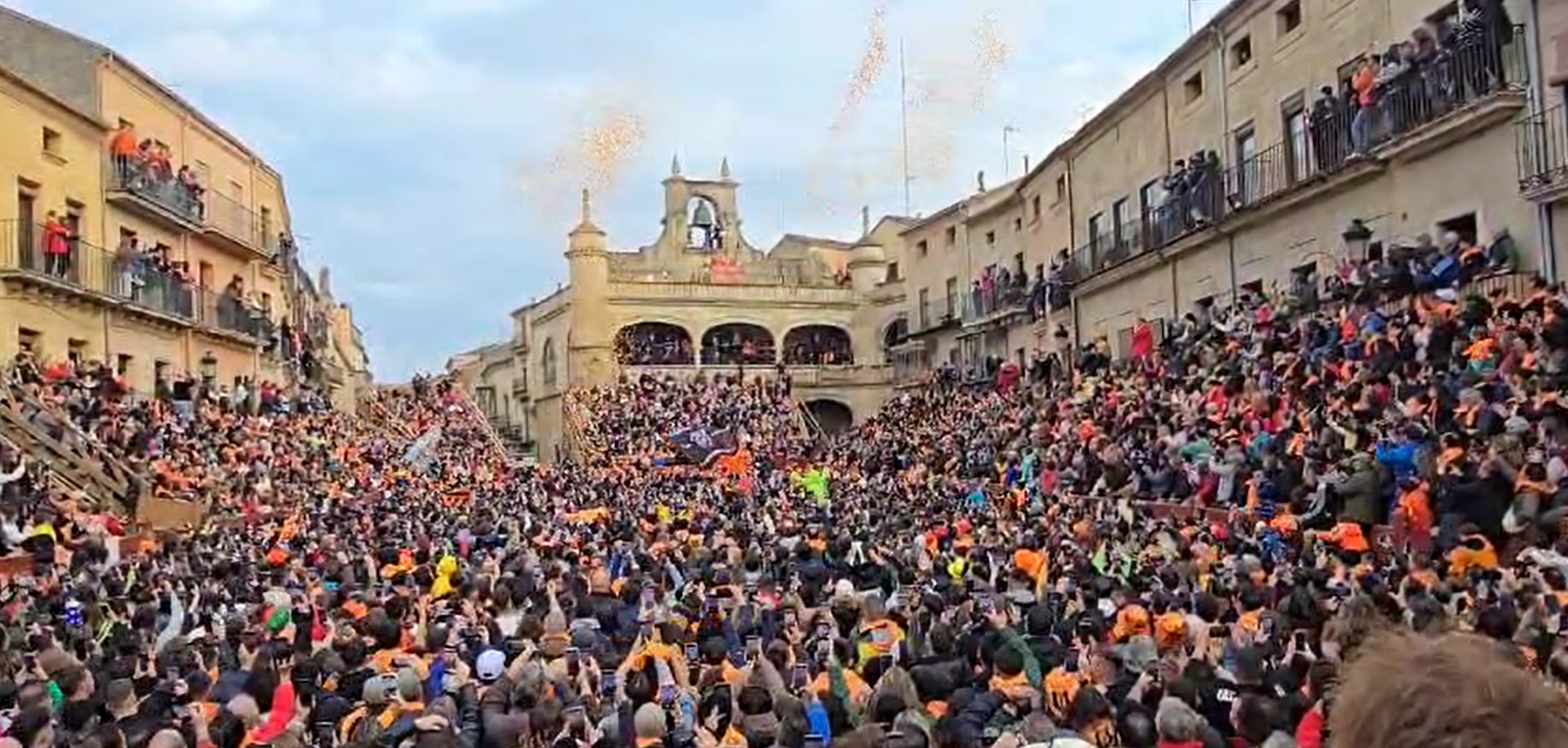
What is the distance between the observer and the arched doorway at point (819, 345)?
192 ft

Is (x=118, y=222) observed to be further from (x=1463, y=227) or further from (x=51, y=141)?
(x=1463, y=227)

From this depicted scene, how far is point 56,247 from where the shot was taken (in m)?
29.2

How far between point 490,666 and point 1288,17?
22603mm

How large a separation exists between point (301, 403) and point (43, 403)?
15519mm

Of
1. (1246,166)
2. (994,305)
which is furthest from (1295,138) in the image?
(994,305)

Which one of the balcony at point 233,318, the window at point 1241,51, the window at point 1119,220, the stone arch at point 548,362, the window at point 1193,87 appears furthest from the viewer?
the stone arch at point 548,362

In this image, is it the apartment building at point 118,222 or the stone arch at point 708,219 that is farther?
the stone arch at point 708,219

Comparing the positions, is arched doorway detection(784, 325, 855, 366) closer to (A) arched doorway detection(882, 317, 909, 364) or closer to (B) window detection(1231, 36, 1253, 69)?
(A) arched doorway detection(882, 317, 909, 364)

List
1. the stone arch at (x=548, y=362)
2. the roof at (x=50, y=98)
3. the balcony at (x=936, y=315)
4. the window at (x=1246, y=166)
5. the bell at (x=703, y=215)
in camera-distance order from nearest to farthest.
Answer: the roof at (x=50, y=98), the window at (x=1246, y=166), the balcony at (x=936, y=315), the stone arch at (x=548, y=362), the bell at (x=703, y=215)

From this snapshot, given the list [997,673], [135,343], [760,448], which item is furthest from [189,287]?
[997,673]

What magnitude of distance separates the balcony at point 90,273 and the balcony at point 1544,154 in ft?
85.2

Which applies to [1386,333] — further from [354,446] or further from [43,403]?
[354,446]

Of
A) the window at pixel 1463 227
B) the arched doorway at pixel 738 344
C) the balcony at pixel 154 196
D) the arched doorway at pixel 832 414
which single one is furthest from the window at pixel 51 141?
the arched doorway at pixel 832 414

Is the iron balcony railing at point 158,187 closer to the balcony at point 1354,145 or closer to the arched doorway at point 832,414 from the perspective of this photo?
the balcony at point 1354,145
